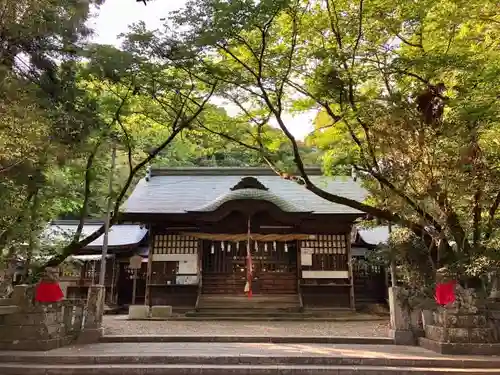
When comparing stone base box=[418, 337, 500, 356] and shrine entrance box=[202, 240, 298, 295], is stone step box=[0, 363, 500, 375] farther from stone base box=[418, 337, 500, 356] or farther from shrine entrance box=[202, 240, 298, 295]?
shrine entrance box=[202, 240, 298, 295]

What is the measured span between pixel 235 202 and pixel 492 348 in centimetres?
900

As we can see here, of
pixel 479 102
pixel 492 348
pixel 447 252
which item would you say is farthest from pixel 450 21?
pixel 492 348

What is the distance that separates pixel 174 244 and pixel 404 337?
9338 mm

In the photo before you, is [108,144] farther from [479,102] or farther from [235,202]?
[479,102]

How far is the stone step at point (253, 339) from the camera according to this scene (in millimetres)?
8758

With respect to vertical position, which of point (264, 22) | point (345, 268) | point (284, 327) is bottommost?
point (284, 327)

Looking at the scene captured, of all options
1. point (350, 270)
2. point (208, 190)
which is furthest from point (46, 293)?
point (208, 190)

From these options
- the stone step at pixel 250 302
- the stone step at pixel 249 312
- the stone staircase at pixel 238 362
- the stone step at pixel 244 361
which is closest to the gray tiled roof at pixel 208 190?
the stone step at pixel 250 302

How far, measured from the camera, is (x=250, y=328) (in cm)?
1073

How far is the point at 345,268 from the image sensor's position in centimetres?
1517

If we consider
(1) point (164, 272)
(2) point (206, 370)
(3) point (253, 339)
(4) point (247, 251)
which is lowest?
(2) point (206, 370)

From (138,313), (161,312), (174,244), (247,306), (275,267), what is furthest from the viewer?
(174,244)

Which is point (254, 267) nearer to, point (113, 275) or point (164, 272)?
point (164, 272)

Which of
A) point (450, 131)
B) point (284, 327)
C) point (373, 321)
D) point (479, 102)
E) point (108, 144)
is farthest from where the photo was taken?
point (373, 321)
